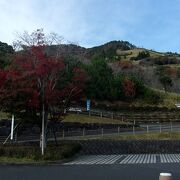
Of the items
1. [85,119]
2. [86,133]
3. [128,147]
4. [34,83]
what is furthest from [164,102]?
[34,83]

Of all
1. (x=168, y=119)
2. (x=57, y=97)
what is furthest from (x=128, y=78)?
(x=57, y=97)

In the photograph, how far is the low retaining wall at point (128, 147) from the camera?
3559cm

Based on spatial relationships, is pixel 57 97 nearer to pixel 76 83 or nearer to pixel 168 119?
pixel 76 83

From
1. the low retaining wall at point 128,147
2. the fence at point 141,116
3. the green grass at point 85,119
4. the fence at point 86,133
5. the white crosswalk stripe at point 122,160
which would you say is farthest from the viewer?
the fence at point 141,116

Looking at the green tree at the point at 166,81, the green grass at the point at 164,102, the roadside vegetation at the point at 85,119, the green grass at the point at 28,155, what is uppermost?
the green tree at the point at 166,81

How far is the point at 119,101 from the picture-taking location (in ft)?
220

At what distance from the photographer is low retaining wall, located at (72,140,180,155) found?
35.6 metres

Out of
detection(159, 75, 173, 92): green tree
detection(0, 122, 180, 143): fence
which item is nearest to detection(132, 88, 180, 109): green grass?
detection(159, 75, 173, 92): green tree

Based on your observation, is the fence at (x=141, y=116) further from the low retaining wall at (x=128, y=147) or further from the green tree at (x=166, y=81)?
the green tree at (x=166, y=81)

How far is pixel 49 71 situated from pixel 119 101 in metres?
36.9

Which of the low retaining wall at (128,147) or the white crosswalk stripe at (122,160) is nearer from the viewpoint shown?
the white crosswalk stripe at (122,160)

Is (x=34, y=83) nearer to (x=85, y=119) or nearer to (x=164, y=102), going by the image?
(x=85, y=119)

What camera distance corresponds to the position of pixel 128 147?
3662cm

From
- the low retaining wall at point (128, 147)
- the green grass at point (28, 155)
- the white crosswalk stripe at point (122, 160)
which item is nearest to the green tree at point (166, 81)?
the low retaining wall at point (128, 147)
